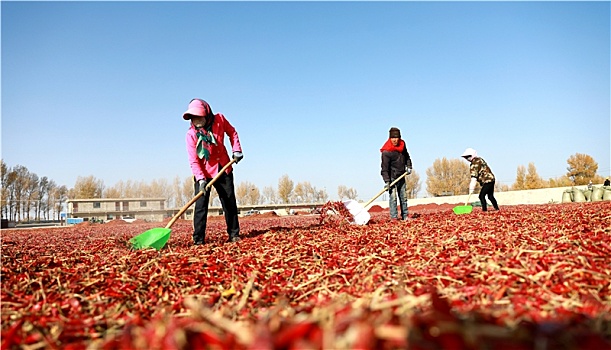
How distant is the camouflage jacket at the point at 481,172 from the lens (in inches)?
414

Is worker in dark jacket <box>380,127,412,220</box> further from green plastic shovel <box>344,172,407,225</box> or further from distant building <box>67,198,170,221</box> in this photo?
distant building <box>67,198,170,221</box>

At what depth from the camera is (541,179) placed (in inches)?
2618

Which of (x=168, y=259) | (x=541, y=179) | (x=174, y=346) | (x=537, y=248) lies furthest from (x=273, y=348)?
(x=541, y=179)

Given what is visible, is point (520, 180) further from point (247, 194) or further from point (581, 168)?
point (247, 194)

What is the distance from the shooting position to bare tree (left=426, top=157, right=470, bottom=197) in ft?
244

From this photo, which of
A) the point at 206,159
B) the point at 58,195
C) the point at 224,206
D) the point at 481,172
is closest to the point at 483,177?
the point at 481,172

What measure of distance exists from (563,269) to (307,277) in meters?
1.80

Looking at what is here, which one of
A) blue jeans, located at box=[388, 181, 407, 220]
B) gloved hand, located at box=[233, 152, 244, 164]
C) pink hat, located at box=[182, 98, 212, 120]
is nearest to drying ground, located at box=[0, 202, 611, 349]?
gloved hand, located at box=[233, 152, 244, 164]

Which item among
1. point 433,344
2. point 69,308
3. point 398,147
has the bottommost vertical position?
point 69,308

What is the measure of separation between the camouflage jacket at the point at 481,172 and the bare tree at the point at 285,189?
7449 centimetres

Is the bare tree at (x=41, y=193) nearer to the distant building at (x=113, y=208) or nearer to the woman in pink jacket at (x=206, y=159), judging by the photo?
the distant building at (x=113, y=208)

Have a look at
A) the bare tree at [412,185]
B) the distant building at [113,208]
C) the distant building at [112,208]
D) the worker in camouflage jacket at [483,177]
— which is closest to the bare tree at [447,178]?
the bare tree at [412,185]

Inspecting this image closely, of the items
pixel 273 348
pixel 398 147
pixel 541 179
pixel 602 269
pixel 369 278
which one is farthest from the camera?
pixel 541 179

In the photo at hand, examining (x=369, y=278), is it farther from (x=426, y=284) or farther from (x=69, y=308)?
(x=69, y=308)
